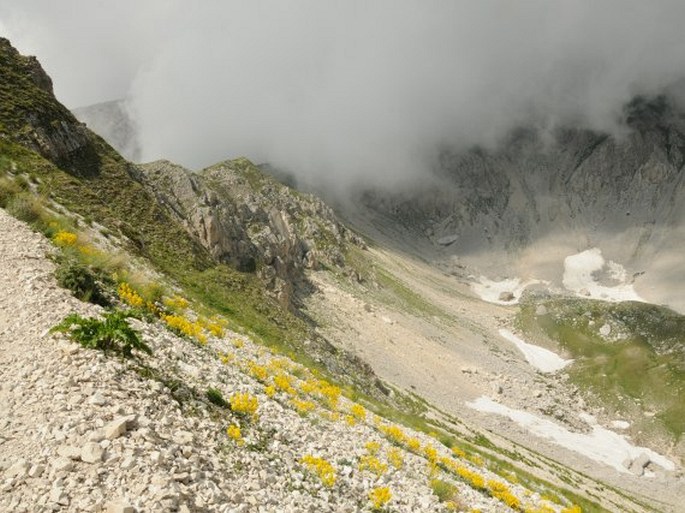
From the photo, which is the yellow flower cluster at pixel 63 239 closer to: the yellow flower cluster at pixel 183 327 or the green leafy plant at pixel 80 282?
the green leafy plant at pixel 80 282

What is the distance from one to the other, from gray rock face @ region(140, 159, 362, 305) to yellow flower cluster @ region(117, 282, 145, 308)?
4329cm

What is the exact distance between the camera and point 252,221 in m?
109

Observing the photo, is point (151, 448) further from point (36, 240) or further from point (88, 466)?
point (36, 240)

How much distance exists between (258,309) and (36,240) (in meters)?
26.2

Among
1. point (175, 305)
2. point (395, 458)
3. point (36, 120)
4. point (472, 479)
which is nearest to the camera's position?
point (395, 458)

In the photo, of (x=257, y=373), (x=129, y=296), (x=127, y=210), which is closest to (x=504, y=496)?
(x=257, y=373)

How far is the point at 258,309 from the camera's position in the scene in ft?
140

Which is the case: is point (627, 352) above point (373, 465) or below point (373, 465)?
above

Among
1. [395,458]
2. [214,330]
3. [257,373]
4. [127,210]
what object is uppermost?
[127,210]

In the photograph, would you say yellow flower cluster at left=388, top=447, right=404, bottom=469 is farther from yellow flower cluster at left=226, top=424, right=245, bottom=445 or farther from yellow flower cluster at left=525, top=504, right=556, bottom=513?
yellow flower cluster at left=226, top=424, right=245, bottom=445

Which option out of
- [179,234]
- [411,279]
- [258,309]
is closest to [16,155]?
[179,234]

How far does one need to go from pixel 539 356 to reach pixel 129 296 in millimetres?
145592

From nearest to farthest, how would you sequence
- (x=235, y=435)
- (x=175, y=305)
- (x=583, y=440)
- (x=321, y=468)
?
(x=235, y=435), (x=321, y=468), (x=175, y=305), (x=583, y=440)

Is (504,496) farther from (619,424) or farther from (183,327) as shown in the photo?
(619,424)
